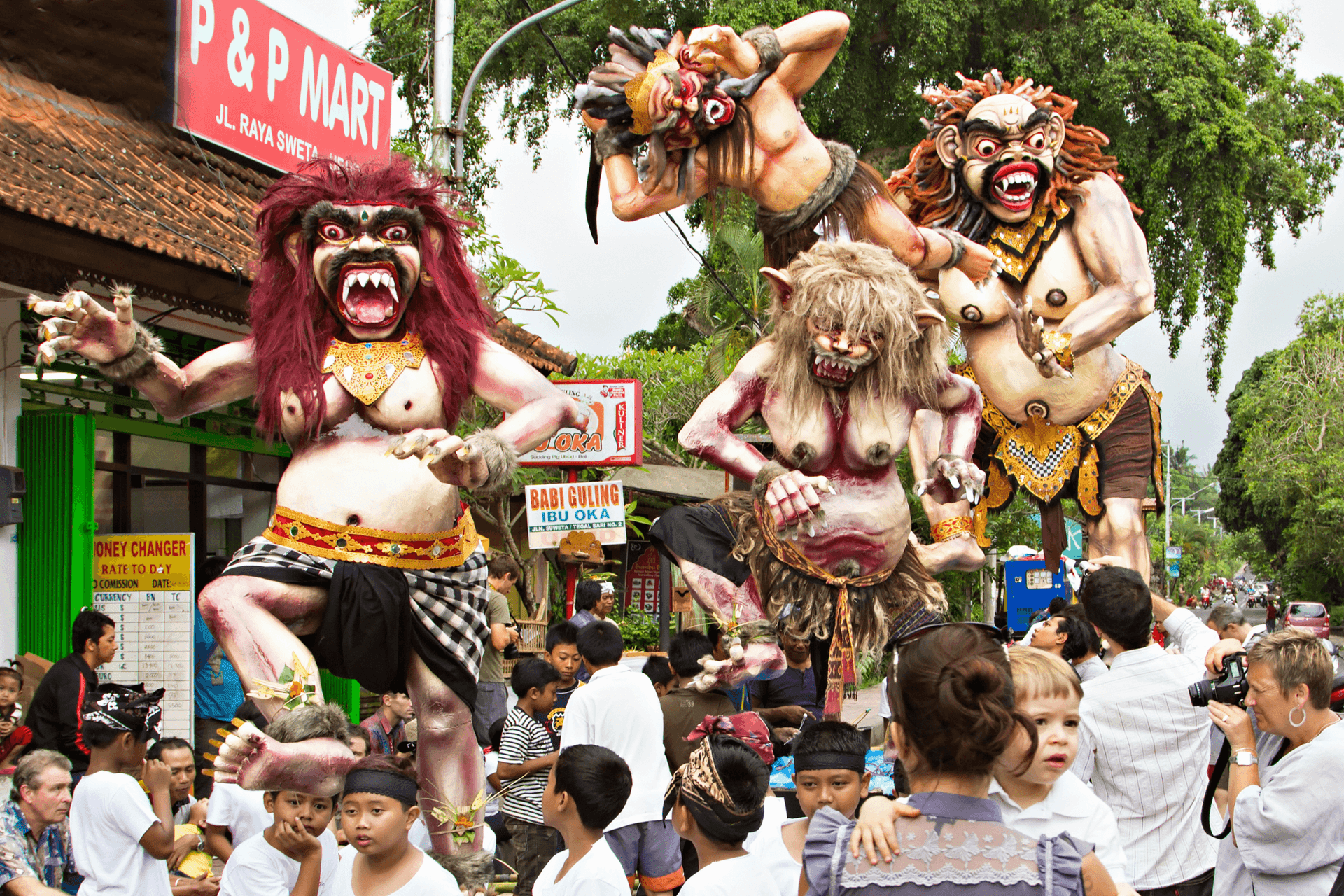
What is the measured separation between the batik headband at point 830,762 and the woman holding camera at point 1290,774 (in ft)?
2.98

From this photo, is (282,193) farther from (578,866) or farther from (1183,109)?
(1183,109)

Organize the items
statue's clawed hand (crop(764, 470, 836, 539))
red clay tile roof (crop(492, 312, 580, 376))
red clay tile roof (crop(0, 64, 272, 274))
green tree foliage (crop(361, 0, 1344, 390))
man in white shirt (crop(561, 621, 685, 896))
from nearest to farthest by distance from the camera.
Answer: statue's clawed hand (crop(764, 470, 836, 539)) → man in white shirt (crop(561, 621, 685, 896)) → red clay tile roof (crop(0, 64, 272, 274)) → red clay tile roof (crop(492, 312, 580, 376)) → green tree foliage (crop(361, 0, 1344, 390))

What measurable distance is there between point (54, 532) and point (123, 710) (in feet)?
8.17

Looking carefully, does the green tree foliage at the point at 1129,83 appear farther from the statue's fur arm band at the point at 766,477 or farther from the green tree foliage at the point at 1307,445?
the statue's fur arm band at the point at 766,477

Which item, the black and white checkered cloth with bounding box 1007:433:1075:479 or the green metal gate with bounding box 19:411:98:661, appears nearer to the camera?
the black and white checkered cloth with bounding box 1007:433:1075:479

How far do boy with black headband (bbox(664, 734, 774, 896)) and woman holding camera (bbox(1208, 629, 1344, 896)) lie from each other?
1.15 meters

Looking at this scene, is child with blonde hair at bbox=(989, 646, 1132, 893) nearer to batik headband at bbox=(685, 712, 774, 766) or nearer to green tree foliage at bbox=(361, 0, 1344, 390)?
batik headband at bbox=(685, 712, 774, 766)

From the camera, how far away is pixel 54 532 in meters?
6.73

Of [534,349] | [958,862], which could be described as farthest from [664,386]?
[958,862]

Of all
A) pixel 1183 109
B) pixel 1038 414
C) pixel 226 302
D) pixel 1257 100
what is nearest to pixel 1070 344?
pixel 1038 414

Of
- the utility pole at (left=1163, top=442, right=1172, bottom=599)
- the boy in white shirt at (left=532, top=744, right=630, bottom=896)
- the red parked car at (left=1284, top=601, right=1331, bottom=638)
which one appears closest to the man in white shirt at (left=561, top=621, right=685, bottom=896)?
the boy in white shirt at (left=532, top=744, right=630, bottom=896)

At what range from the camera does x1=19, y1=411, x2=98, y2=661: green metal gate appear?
6.67 m

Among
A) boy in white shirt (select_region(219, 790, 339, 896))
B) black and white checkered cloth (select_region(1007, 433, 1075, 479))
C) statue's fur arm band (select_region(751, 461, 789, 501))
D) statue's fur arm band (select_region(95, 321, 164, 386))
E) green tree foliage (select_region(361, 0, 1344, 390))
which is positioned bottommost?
boy in white shirt (select_region(219, 790, 339, 896))

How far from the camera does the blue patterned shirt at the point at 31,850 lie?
4137 millimetres
